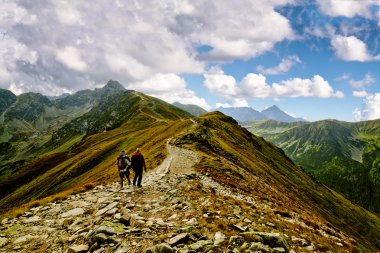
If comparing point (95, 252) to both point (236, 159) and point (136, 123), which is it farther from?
point (136, 123)

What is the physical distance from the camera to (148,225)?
49.9 feet

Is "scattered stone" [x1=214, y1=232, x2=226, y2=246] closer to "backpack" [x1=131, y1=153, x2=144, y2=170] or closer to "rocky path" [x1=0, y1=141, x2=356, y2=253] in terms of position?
"rocky path" [x1=0, y1=141, x2=356, y2=253]

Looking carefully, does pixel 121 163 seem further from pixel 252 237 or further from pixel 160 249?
pixel 252 237

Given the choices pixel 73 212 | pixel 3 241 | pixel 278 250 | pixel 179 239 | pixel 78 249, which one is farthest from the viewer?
pixel 73 212

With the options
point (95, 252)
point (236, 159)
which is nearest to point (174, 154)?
point (236, 159)

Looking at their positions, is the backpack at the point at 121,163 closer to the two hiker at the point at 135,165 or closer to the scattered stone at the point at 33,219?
the two hiker at the point at 135,165

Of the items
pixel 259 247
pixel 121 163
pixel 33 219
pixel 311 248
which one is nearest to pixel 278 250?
pixel 259 247

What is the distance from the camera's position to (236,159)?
176 ft

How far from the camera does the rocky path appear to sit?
12750 mm

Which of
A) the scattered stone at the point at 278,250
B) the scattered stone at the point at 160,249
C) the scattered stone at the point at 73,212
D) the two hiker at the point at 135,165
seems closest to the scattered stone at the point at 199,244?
the scattered stone at the point at 160,249

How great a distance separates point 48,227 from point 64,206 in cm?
434

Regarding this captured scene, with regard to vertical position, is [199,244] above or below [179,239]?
below

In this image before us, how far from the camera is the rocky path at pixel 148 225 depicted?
502 inches

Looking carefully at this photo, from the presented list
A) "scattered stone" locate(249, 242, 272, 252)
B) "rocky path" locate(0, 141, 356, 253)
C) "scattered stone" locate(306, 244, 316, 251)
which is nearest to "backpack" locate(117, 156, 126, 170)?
"rocky path" locate(0, 141, 356, 253)
